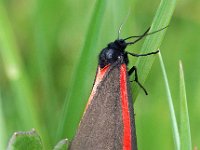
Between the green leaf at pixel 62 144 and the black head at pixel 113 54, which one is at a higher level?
the black head at pixel 113 54

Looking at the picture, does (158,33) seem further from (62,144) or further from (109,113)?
(62,144)

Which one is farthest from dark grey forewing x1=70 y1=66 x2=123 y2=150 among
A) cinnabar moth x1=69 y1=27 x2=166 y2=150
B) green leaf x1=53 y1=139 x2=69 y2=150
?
green leaf x1=53 y1=139 x2=69 y2=150

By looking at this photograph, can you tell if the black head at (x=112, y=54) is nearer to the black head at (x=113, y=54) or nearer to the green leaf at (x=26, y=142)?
the black head at (x=113, y=54)

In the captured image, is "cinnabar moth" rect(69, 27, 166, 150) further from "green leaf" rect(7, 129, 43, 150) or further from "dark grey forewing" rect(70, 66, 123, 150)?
"green leaf" rect(7, 129, 43, 150)

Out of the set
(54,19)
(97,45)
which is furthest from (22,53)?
(97,45)

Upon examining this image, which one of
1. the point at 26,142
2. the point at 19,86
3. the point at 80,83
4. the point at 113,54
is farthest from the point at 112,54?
the point at 26,142

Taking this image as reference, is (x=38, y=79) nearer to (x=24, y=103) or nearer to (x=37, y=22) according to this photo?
(x=37, y=22)

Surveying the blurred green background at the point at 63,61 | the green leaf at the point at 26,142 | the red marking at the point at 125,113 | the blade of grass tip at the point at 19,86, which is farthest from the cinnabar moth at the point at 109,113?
the blade of grass tip at the point at 19,86

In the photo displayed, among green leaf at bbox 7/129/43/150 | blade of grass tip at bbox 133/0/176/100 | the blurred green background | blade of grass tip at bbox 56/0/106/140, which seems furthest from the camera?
the blurred green background
